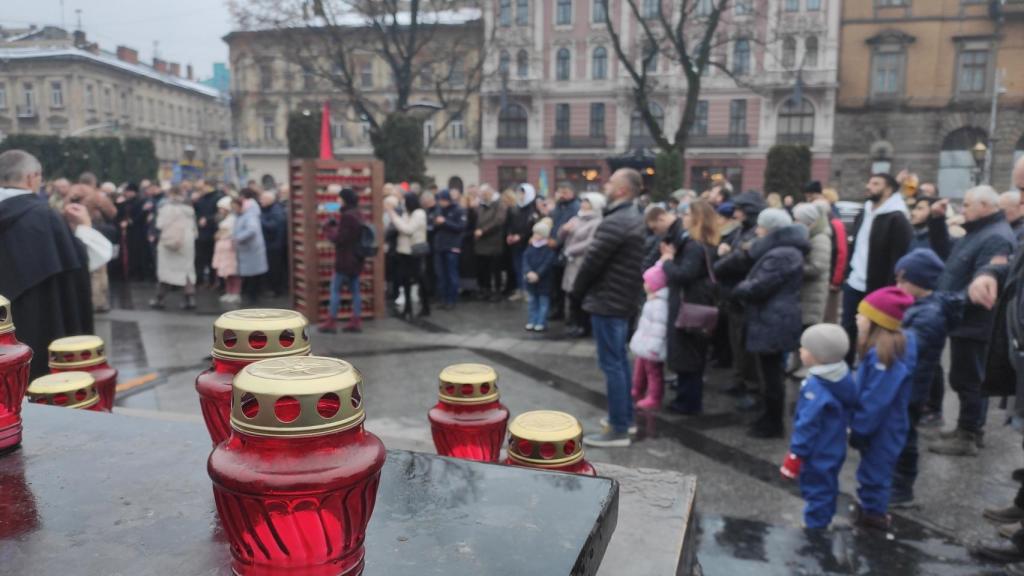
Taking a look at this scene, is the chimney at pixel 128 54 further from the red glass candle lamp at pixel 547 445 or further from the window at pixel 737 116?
the red glass candle lamp at pixel 547 445

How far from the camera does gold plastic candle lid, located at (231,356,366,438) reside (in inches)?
35.9

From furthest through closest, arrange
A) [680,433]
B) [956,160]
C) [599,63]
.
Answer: [599,63] < [956,160] < [680,433]

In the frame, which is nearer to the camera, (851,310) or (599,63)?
(851,310)

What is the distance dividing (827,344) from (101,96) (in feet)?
154

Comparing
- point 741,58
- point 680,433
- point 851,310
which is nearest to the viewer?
point 680,433

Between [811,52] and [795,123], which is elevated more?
[811,52]

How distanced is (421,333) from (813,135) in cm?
4156

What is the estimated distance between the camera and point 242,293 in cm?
1202

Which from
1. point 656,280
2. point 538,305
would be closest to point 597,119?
point 538,305

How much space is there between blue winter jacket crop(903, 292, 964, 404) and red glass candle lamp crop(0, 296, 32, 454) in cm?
464

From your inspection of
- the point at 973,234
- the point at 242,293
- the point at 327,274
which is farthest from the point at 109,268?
the point at 973,234

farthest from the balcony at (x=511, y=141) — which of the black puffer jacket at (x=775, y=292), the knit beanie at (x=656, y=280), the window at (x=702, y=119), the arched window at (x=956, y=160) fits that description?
the black puffer jacket at (x=775, y=292)

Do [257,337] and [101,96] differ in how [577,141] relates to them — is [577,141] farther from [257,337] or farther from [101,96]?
[257,337]

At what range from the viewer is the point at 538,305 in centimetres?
978
